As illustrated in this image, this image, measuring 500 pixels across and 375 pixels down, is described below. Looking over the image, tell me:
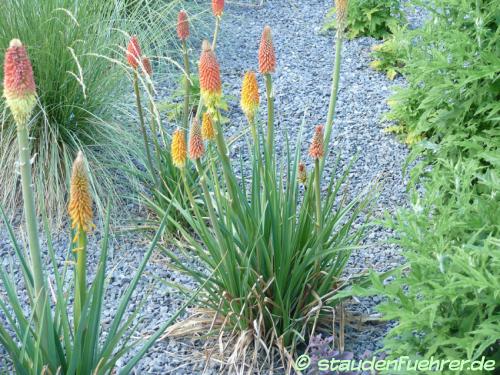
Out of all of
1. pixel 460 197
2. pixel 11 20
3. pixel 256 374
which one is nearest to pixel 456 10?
pixel 460 197

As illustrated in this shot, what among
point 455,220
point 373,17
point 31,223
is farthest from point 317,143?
point 373,17

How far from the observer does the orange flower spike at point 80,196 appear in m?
1.97

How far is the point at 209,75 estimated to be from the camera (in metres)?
2.63

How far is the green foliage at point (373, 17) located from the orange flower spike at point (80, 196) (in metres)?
4.51

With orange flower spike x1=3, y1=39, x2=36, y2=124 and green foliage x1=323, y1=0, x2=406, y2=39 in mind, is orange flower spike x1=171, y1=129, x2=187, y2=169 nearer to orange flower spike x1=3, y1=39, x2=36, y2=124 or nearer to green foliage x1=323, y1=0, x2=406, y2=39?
orange flower spike x1=3, y1=39, x2=36, y2=124

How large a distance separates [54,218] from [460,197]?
7.56 ft

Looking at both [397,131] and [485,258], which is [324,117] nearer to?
[397,131]

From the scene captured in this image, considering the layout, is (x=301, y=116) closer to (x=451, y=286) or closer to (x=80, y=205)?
(x=451, y=286)

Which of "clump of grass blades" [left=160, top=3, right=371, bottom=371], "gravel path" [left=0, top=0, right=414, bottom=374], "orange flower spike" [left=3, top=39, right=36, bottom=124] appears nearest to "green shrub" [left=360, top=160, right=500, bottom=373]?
"gravel path" [left=0, top=0, right=414, bottom=374]

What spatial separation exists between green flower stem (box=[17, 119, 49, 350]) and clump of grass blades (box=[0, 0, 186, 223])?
1774 mm

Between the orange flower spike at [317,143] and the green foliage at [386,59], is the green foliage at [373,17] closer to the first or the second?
the green foliage at [386,59]

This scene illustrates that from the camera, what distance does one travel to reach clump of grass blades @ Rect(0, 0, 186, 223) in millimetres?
4055

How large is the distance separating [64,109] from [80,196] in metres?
2.31

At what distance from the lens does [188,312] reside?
3.32 m
